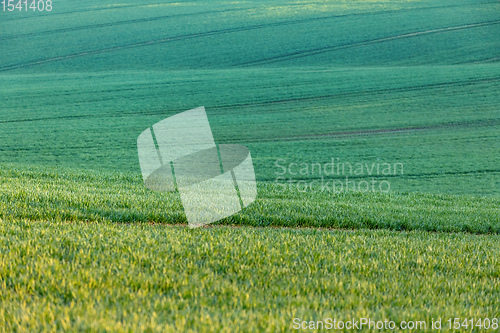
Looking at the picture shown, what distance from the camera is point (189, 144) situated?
26.4 m

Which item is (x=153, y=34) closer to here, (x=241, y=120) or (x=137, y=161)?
(x=241, y=120)

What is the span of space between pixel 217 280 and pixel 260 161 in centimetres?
1760

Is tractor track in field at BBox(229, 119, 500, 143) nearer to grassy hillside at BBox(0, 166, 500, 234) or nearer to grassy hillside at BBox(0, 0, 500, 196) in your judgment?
grassy hillside at BBox(0, 0, 500, 196)

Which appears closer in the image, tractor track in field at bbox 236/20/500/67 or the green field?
the green field

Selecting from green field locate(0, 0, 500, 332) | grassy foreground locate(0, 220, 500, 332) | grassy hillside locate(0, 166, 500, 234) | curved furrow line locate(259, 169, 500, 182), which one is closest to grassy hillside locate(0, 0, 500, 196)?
curved furrow line locate(259, 169, 500, 182)

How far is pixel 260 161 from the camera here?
22.7 meters

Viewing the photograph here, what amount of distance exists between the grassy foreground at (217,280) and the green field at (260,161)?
3 cm

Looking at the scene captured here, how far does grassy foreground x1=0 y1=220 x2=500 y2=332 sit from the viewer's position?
13.6 feet

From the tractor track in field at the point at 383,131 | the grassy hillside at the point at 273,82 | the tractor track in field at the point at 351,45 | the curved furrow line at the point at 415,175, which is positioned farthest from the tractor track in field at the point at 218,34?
the curved furrow line at the point at 415,175

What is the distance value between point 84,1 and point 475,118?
241 ft

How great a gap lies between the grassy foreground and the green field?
1.2 inches

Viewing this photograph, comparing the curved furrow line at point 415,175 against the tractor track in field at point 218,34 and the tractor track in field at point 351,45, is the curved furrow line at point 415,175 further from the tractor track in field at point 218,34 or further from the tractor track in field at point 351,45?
the tractor track in field at point 218,34

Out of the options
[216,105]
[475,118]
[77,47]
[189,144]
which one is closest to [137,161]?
[189,144]

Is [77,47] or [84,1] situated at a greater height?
[84,1]
